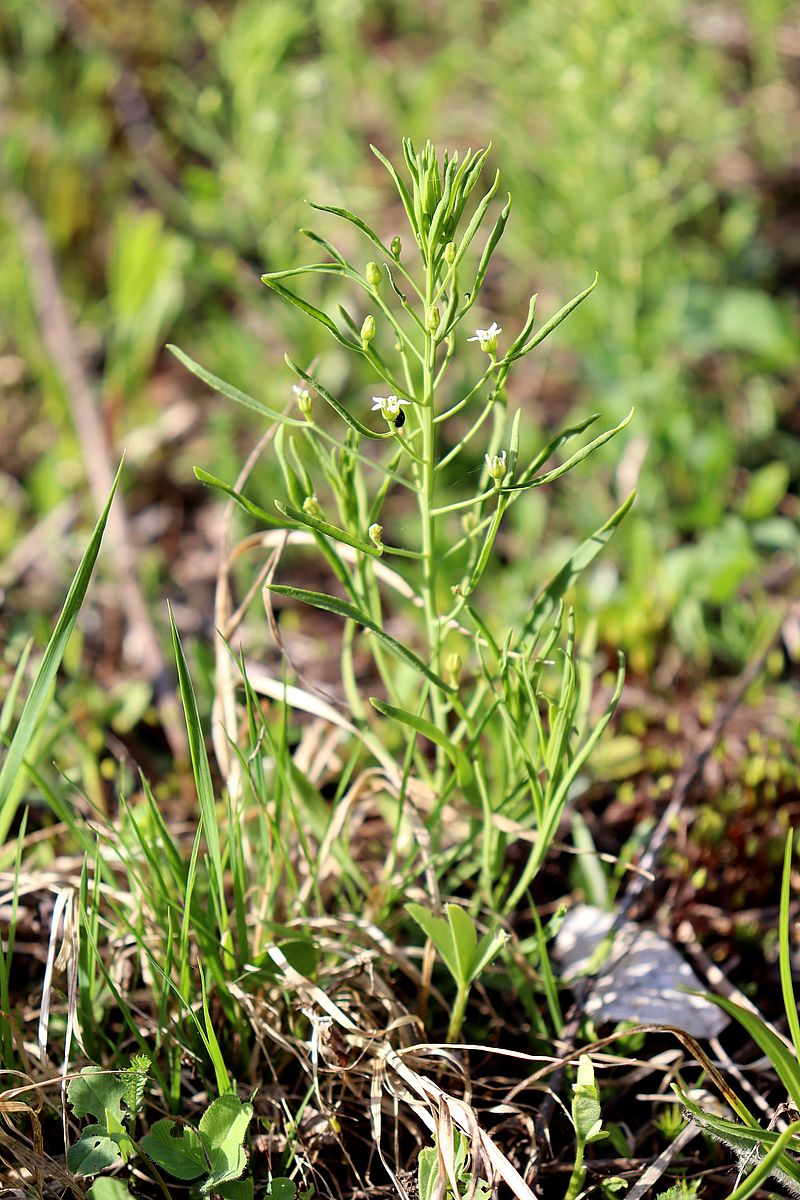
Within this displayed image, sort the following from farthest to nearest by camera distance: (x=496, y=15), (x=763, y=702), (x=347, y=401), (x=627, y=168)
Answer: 1. (x=496, y=15)
2. (x=347, y=401)
3. (x=627, y=168)
4. (x=763, y=702)

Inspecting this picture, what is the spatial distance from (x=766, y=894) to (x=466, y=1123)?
2.64 ft

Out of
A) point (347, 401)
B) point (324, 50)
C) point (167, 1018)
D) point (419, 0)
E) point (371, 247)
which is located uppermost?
point (419, 0)

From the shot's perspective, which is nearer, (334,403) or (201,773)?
(334,403)

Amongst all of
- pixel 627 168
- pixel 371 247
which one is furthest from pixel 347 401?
pixel 627 168

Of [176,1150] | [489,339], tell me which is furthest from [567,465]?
[176,1150]

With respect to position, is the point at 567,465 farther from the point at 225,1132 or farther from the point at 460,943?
the point at 225,1132

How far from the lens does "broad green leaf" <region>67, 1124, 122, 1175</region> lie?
4.29 feet

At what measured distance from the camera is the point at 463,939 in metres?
1.38

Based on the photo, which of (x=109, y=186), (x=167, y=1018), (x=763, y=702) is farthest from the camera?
(x=109, y=186)

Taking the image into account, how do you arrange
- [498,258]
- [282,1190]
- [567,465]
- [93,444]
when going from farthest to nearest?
[498,258] → [93,444] → [282,1190] → [567,465]

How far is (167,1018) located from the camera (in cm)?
154

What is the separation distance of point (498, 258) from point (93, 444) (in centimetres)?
157

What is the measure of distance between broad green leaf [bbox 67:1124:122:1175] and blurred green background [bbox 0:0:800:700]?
1255mm

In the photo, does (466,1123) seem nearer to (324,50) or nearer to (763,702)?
(763,702)
